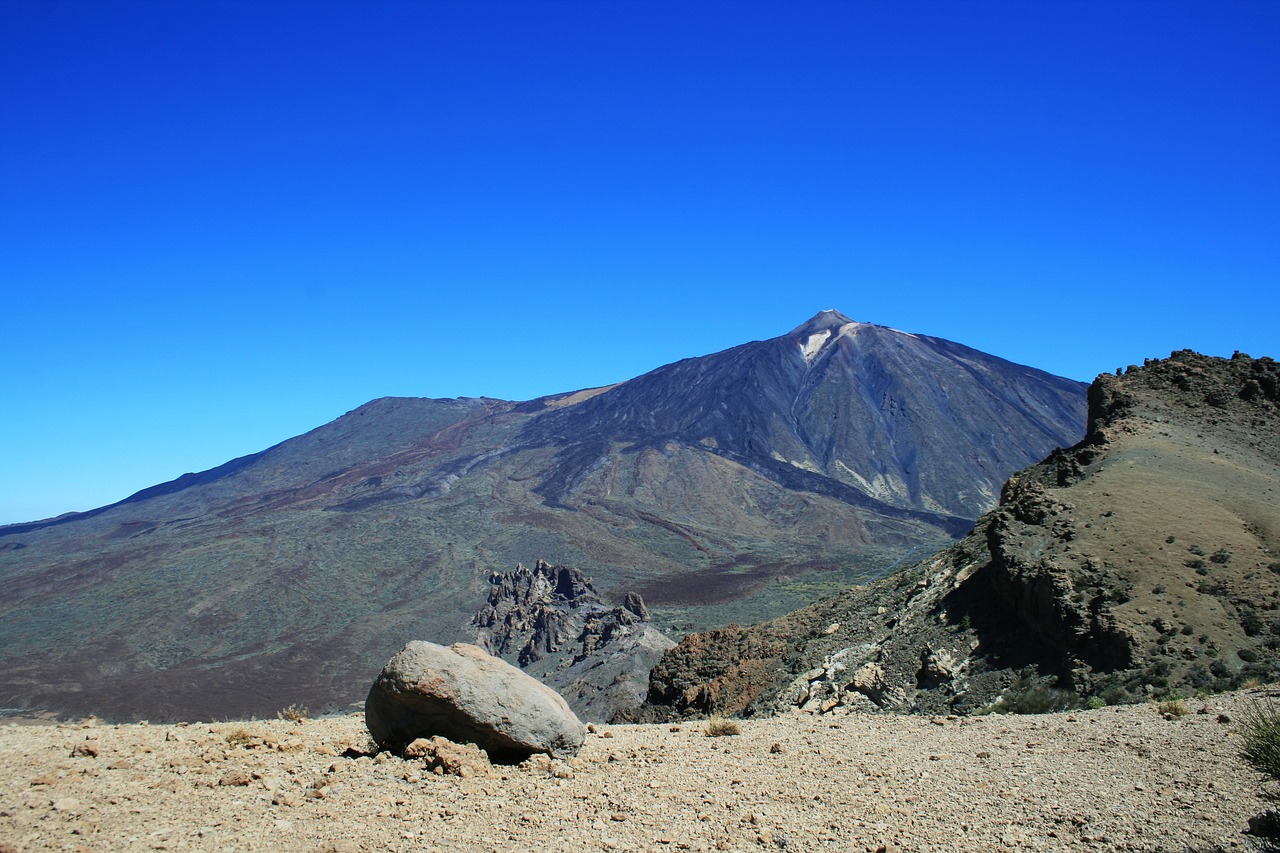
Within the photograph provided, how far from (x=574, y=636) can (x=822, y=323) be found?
114 meters

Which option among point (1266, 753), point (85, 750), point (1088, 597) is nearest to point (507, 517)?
point (1088, 597)

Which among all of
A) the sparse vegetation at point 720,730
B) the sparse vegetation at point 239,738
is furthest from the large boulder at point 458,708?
the sparse vegetation at point 720,730

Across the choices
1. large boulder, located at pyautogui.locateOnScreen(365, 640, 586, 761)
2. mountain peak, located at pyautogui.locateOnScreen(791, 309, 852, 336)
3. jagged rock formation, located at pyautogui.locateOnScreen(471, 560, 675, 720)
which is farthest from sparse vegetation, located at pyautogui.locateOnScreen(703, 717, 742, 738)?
mountain peak, located at pyautogui.locateOnScreen(791, 309, 852, 336)

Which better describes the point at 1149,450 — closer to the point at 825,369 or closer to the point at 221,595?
the point at 221,595

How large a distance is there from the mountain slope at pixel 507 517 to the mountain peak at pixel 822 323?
58cm

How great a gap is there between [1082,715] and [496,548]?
64.1 metres

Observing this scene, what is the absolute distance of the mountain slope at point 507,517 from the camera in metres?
50.2

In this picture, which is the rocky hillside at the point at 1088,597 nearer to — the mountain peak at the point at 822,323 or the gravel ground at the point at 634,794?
the gravel ground at the point at 634,794

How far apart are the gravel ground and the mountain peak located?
14174cm

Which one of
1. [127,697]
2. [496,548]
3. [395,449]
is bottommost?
[127,697]

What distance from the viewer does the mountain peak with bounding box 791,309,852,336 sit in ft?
486

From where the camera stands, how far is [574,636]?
44500 millimetres

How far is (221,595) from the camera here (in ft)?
201

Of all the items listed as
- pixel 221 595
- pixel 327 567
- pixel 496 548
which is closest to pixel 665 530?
pixel 496 548
